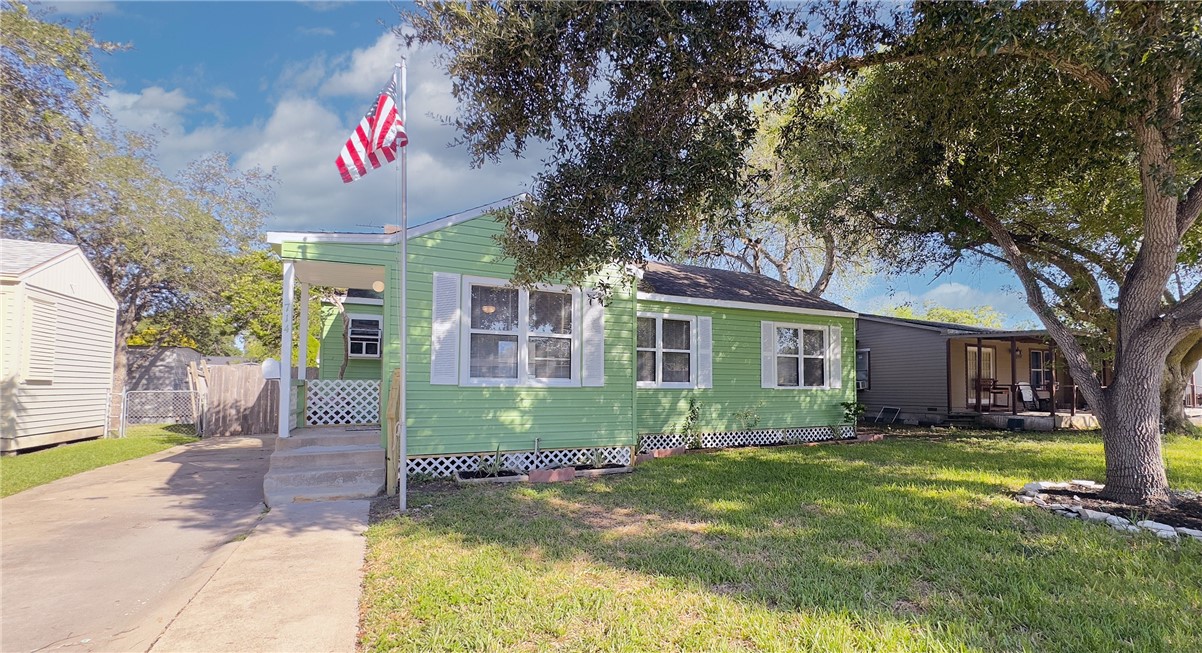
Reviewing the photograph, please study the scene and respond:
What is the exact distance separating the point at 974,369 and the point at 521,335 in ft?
54.5

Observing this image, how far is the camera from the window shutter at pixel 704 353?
11.4 metres

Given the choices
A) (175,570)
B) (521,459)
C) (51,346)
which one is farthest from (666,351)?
(51,346)

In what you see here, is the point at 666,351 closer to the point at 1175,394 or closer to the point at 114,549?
the point at 114,549

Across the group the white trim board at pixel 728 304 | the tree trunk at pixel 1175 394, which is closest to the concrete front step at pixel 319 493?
the white trim board at pixel 728 304

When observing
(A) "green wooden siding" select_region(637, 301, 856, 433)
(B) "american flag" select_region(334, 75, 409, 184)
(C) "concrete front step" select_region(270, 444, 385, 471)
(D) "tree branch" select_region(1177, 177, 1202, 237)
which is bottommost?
(C) "concrete front step" select_region(270, 444, 385, 471)

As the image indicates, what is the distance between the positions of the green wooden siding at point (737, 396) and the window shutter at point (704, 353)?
0.50 feet

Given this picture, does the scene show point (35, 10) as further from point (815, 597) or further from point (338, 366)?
point (815, 597)

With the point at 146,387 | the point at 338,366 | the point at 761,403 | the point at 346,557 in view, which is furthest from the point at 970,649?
the point at 146,387

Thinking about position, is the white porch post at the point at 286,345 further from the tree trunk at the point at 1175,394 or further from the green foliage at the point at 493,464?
the tree trunk at the point at 1175,394

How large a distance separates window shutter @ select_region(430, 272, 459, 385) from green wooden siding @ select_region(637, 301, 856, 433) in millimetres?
4030

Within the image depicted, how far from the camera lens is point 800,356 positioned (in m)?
12.8

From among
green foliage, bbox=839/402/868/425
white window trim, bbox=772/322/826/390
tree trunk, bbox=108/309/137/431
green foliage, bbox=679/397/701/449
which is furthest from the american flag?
tree trunk, bbox=108/309/137/431

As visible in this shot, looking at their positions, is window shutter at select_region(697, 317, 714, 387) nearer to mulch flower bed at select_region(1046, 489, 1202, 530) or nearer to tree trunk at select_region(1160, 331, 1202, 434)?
mulch flower bed at select_region(1046, 489, 1202, 530)

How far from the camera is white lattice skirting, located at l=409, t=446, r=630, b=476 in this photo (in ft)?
25.1
